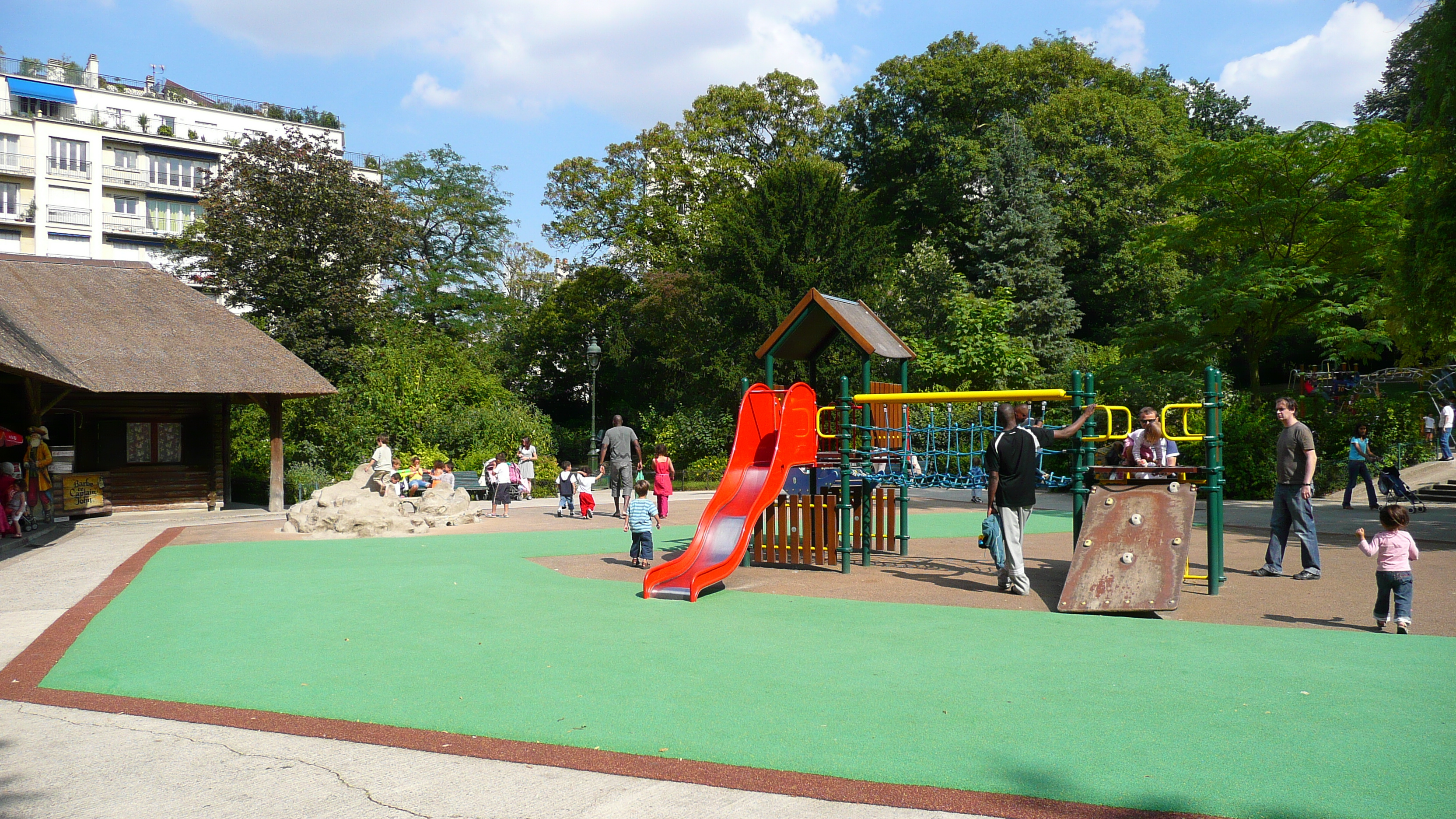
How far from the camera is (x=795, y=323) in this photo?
13.6m

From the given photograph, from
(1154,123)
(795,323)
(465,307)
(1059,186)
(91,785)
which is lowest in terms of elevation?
(91,785)

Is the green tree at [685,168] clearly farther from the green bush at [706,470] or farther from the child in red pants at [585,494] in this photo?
the child in red pants at [585,494]

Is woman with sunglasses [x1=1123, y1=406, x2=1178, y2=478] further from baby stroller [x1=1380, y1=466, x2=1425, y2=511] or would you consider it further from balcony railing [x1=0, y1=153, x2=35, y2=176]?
balcony railing [x1=0, y1=153, x2=35, y2=176]

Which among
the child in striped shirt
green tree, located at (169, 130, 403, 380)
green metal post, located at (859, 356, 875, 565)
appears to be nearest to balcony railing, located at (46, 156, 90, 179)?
green tree, located at (169, 130, 403, 380)

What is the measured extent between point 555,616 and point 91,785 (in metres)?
4.38

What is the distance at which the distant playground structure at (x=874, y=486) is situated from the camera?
9.06 m

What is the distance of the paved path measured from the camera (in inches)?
167

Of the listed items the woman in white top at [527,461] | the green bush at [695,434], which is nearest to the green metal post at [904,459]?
the woman in white top at [527,461]

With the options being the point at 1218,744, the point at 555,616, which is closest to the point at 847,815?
the point at 1218,744

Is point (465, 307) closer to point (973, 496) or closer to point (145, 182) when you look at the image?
point (145, 182)

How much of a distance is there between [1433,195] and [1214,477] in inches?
344

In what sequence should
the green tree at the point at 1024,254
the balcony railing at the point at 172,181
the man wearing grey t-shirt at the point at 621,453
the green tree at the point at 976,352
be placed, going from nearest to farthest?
the man wearing grey t-shirt at the point at 621,453, the green tree at the point at 976,352, the green tree at the point at 1024,254, the balcony railing at the point at 172,181

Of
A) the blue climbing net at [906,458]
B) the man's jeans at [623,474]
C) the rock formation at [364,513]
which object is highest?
the blue climbing net at [906,458]

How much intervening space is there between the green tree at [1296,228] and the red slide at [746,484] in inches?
745
